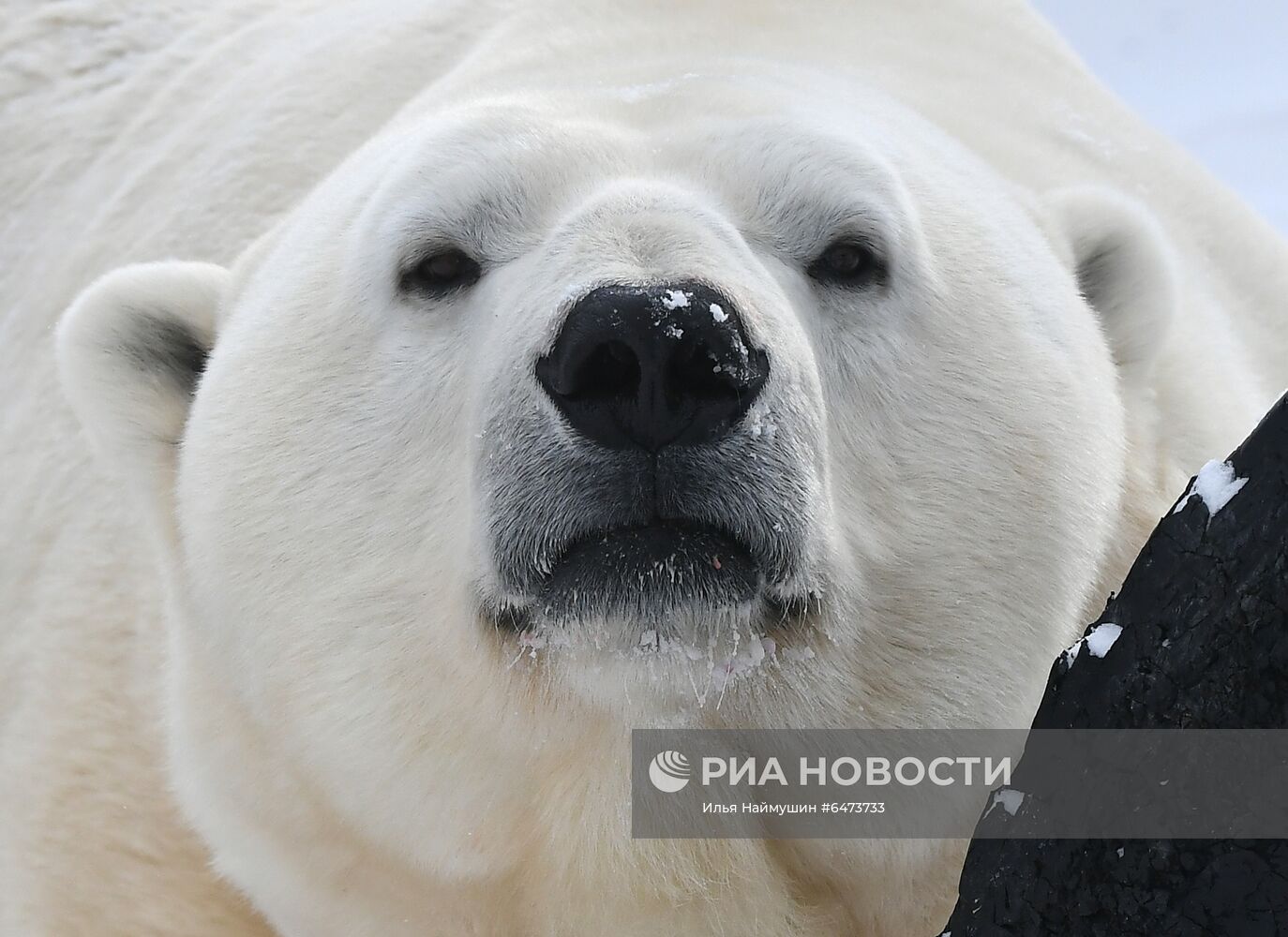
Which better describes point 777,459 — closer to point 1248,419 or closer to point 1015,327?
point 1015,327

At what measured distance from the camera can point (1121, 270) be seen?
94.0 inches

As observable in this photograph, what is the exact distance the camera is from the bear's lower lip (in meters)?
1.60

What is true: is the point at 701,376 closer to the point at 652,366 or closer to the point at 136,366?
the point at 652,366

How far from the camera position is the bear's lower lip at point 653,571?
160 centimetres

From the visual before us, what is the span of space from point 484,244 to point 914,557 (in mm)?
676

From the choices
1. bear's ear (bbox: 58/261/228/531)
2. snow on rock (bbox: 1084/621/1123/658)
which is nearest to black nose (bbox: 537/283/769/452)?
snow on rock (bbox: 1084/621/1123/658)

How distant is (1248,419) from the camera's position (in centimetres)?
262

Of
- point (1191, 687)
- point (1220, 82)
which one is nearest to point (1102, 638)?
point (1191, 687)

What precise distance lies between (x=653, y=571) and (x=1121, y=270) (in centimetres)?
116

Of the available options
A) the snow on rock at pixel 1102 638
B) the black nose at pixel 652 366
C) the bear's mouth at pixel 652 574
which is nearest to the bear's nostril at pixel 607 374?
the black nose at pixel 652 366

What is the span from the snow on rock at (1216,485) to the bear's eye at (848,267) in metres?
0.71

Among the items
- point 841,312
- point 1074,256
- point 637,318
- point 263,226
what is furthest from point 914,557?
point 263,226

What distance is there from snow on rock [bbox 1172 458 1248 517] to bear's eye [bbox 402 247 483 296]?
99 cm

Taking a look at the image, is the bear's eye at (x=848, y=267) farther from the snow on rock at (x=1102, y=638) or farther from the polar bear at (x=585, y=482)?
the snow on rock at (x=1102, y=638)
